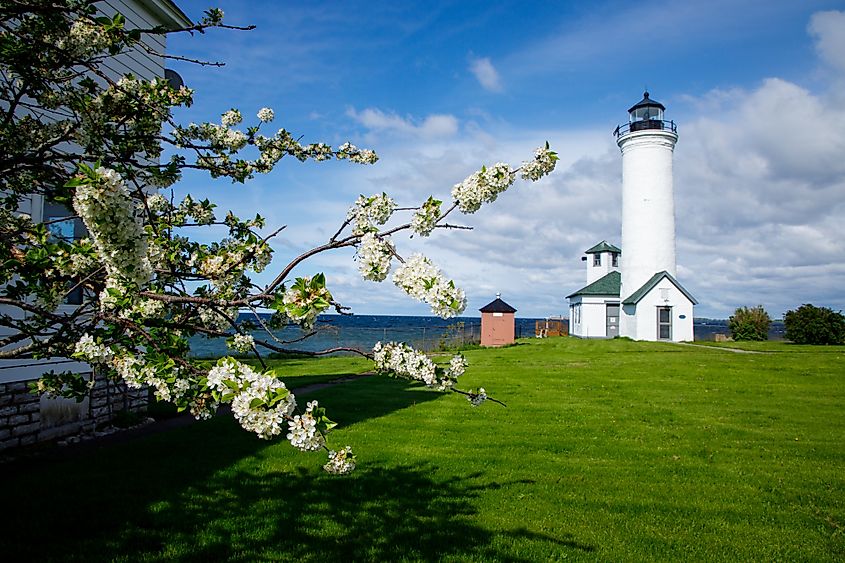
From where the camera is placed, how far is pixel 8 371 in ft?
25.6

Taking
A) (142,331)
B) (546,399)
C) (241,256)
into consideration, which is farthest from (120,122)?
(546,399)

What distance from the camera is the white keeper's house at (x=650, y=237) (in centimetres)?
2869

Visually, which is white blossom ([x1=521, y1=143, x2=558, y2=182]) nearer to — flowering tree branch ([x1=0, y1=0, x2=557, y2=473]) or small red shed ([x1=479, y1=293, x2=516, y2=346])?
flowering tree branch ([x1=0, y1=0, x2=557, y2=473])

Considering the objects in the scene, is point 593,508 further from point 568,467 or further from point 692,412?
point 692,412

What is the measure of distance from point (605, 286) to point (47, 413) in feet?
97.5

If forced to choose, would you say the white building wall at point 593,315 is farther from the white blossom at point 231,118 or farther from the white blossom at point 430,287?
the white blossom at point 430,287

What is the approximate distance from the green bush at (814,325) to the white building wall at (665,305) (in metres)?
6.04

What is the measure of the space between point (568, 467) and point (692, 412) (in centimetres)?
Result: 522

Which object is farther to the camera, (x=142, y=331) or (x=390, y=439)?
(x=390, y=439)

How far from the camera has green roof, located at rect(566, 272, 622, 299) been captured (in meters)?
33.1

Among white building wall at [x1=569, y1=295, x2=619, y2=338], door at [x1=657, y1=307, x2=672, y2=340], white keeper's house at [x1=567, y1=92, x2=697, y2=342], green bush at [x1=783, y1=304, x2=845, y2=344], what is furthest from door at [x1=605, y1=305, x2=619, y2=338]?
green bush at [x1=783, y1=304, x2=845, y2=344]

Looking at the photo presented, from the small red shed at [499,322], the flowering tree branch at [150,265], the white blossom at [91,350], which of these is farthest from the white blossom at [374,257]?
the small red shed at [499,322]

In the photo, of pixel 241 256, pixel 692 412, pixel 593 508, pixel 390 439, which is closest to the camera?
pixel 241 256

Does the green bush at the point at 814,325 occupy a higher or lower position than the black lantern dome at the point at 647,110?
lower
